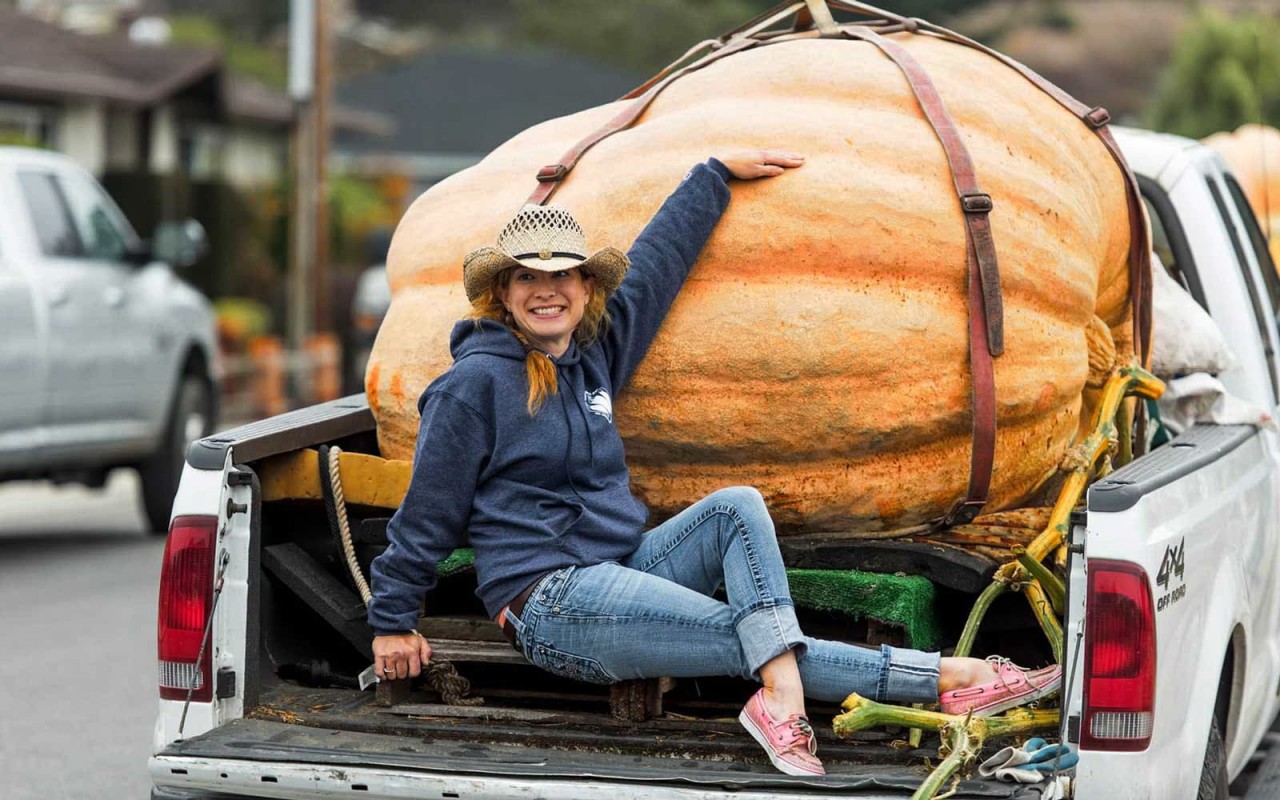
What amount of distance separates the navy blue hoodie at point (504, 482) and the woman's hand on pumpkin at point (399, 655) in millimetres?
28

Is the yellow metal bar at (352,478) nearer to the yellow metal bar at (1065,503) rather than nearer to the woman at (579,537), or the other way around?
the woman at (579,537)

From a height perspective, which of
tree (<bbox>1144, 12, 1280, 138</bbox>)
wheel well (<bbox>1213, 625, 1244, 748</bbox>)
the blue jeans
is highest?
tree (<bbox>1144, 12, 1280, 138</bbox>)

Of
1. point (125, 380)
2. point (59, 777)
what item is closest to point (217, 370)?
point (125, 380)

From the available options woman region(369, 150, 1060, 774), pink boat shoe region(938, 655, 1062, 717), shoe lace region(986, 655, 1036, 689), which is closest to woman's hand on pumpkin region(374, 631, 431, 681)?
Result: woman region(369, 150, 1060, 774)

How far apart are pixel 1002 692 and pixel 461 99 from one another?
47.4 meters

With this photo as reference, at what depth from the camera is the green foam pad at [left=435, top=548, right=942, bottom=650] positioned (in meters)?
4.27

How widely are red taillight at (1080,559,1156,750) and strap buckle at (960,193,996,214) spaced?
1.18 m

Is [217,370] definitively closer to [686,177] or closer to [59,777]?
[59,777]

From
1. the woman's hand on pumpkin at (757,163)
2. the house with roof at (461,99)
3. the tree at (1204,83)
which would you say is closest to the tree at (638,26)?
the house with roof at (461,99)

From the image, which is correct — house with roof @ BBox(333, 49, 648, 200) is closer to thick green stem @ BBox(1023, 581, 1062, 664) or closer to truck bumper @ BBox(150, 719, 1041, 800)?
thick green stem @ BBox(1023, 581, 1062, 664)

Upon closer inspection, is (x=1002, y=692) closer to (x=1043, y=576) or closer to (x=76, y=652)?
(x=1043, y=576)

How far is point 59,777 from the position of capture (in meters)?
6.28

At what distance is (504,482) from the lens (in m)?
4.29

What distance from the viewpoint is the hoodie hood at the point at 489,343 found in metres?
4.32
